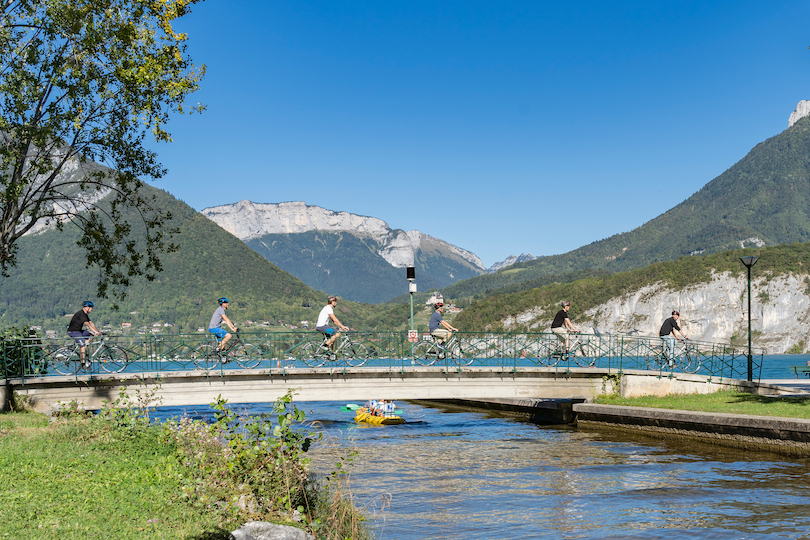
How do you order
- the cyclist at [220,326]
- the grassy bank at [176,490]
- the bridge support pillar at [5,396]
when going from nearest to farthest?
the grassy bank at [176,490]
the bridge support pillar at [5,396]
the cyclist at [220,326]

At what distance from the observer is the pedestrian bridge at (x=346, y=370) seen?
19094 mm

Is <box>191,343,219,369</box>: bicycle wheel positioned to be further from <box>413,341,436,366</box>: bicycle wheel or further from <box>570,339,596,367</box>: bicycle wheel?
<box>570,339,596,367</box>: bicycle wheel

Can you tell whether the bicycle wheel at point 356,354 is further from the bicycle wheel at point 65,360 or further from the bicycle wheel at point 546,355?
the bicycle wheel at point 65,360

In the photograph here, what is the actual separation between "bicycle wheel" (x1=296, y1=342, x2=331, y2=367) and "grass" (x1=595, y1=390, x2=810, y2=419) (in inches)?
396

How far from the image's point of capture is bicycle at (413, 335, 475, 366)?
2288cm

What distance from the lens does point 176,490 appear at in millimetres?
8477

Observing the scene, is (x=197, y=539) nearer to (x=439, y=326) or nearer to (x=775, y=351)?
(x=439, y=326)

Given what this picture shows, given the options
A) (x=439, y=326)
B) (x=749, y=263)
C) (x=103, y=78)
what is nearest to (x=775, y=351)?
(x=749, y=263)

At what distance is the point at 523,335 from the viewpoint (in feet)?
82.1

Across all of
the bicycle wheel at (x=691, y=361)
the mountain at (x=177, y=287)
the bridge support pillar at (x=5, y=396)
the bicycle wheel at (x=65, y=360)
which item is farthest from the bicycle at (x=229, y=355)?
the mountain at (x=177, y=287)

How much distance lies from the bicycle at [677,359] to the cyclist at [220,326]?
619 inches

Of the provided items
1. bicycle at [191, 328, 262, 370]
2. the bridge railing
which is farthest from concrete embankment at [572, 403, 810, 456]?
bicycle at [191, 328, 262, 370]

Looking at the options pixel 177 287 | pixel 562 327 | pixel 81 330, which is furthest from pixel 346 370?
pixel 177 287

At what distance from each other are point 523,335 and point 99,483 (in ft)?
60.4
